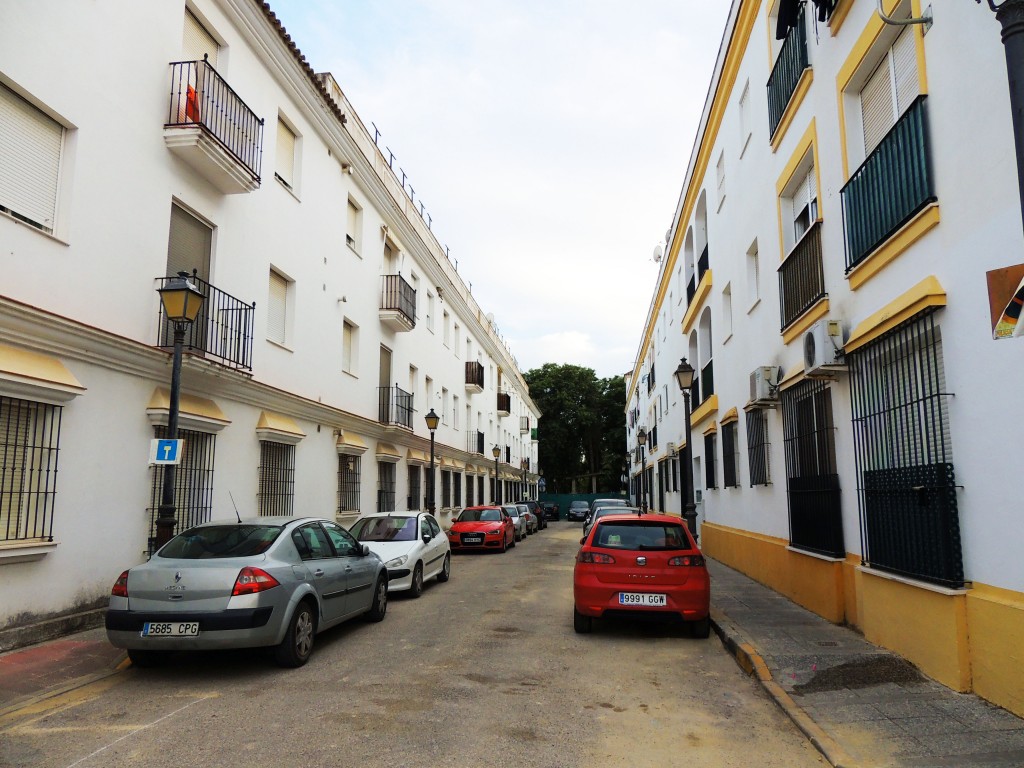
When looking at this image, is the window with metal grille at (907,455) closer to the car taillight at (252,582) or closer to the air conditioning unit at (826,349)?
the air conditioning unit at (826,349)

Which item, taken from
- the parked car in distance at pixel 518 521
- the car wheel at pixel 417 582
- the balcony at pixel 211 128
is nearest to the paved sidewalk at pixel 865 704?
the car wheel at pixel 417 582

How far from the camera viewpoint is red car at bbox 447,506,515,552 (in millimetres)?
21359

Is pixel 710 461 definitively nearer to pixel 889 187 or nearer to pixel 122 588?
pixel 889 187

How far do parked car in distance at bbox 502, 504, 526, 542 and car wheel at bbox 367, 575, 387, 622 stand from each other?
1682 centimetres

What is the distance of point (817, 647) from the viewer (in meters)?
7.41

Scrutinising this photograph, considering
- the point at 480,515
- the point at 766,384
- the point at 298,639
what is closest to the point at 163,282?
the point at 298,639

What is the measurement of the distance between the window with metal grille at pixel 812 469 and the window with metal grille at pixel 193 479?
874 centimetres

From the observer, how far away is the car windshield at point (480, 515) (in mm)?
22694

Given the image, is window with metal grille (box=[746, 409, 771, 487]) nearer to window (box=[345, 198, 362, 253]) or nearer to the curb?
the curb

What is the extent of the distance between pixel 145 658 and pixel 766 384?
29.7 feet

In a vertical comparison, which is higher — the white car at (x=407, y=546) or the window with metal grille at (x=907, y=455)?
the window with metal grille at (x=907, y=455)

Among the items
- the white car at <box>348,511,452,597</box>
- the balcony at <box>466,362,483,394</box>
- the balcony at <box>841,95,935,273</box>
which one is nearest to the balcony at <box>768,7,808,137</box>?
the balcony at <box>841,95,935,273</box>

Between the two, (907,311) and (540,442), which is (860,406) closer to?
(907,311)

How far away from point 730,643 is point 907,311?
3.94m
